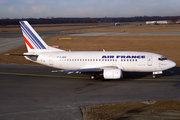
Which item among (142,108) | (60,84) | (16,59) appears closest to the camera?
(142,108)

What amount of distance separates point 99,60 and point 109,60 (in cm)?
151

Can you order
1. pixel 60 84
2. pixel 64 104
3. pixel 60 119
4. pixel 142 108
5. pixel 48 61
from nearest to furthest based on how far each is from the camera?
pixel 60 119 < pixel 142 108 < pixel 64 104 < pixel 60 84 < pixel 48 61

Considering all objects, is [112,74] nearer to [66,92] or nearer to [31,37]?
[66,92]

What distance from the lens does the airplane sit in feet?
98.7

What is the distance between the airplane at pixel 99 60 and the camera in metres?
30.1


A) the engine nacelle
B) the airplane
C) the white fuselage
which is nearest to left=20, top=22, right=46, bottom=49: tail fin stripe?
the airplane

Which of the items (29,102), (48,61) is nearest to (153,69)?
(48,61)

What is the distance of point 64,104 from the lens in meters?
21.6

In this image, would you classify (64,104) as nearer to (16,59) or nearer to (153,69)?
(153,69)

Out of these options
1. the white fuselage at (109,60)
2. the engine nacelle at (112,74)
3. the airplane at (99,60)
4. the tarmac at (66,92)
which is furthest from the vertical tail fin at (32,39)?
the engine nacelle at (112,74)

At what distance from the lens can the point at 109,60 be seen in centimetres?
3066

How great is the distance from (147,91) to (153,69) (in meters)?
6.04

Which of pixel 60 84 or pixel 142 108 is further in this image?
pixel 60 84

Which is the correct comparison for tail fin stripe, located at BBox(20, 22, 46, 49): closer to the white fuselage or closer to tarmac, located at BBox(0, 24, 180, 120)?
the white fuselage
